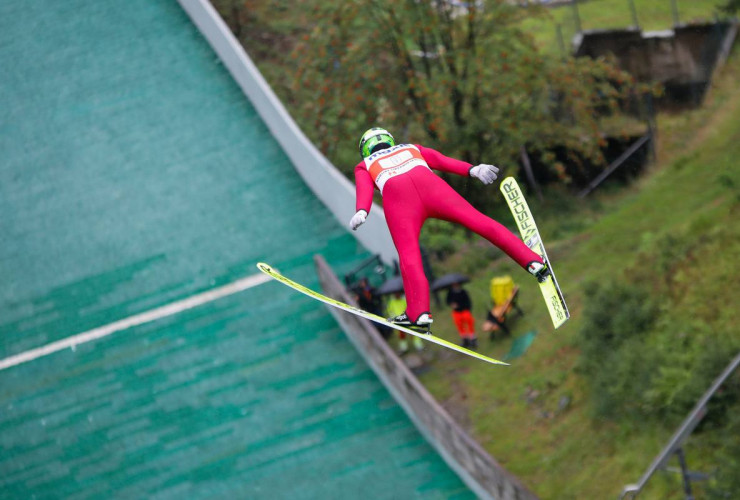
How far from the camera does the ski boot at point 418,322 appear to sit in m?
6.41

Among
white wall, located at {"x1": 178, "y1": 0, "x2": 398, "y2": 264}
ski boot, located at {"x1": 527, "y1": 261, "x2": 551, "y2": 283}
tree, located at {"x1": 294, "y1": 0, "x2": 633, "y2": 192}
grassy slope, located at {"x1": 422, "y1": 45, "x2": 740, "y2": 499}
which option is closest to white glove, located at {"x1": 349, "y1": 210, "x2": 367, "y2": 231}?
ski boot, located at {"x1": 527, "y1": 261, "x2": 551, "y2": 283}

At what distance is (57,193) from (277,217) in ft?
13.9

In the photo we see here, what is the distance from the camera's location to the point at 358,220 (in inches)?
248

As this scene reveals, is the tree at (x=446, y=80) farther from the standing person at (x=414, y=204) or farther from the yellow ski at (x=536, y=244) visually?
the standing person at (x=414, y=204)

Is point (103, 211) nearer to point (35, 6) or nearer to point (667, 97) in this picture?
point (35, 6)

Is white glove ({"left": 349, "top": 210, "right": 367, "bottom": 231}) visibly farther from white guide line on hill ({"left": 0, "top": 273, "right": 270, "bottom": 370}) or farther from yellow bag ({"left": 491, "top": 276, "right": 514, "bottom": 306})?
white guide line on hill ({"left": 0, "top": 273, "right": 270, "bottom": 370})

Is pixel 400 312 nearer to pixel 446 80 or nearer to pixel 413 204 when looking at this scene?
pixel 446 80

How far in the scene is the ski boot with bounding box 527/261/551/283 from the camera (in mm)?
6547

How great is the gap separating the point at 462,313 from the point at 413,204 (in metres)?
6.66

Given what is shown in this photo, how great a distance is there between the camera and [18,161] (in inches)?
729

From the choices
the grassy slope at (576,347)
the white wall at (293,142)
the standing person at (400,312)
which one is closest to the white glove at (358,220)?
the grassy slope at (576,347)

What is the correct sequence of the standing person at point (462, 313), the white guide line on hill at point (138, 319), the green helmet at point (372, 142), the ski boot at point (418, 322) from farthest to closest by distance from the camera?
the white guide line on hill at point (138, 319) < the standing person at point (462, 313) < the green helmet at point (372, 142) < the ski boot at point (418, 322)

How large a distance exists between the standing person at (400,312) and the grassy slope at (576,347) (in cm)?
43

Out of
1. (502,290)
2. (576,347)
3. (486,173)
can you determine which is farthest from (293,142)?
(486,173)
